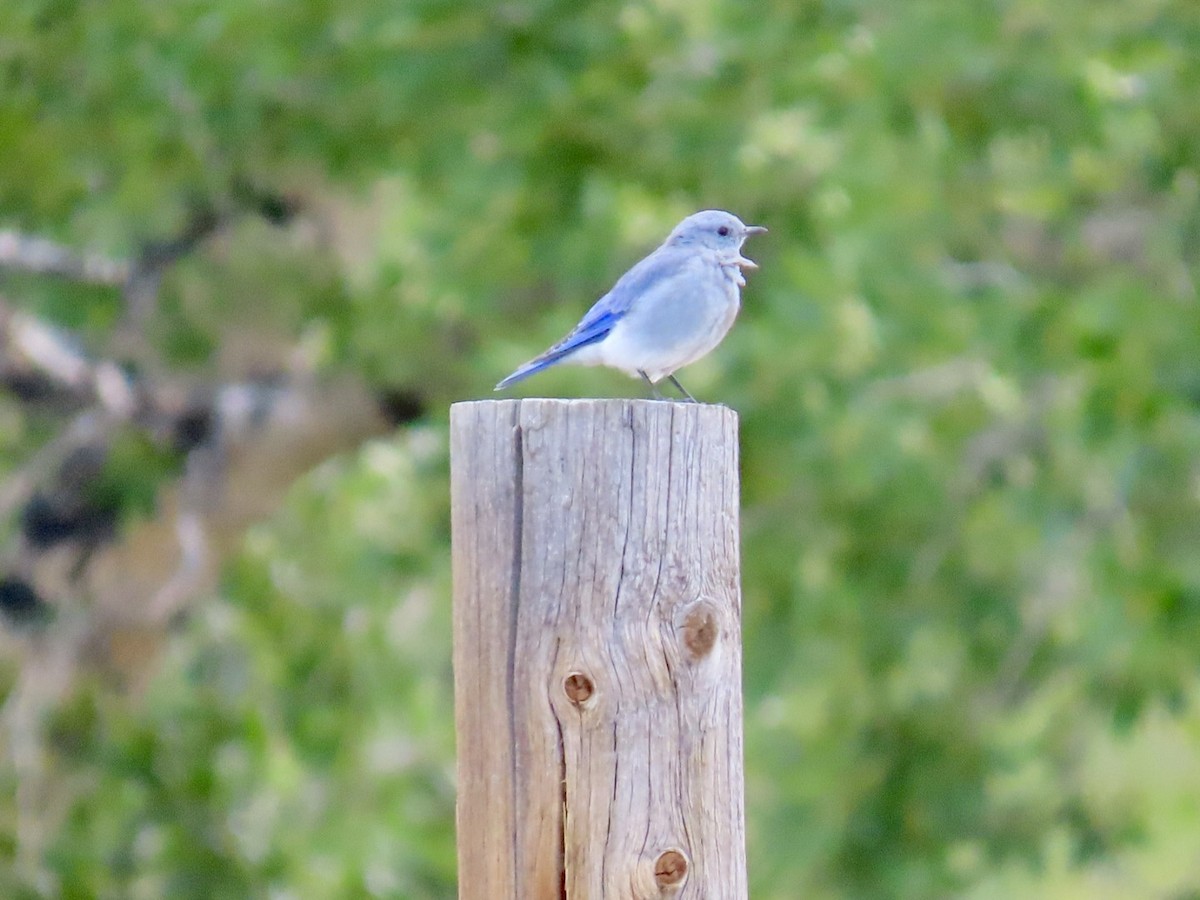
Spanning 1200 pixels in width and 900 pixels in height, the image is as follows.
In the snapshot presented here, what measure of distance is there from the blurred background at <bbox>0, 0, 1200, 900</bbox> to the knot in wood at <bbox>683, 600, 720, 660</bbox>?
3.97m

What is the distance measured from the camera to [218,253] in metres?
8.81

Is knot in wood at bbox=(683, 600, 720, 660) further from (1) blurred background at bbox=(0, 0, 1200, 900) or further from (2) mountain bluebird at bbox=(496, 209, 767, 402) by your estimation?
(1) blurred background at bbox=(0, 0, 1200, 900)

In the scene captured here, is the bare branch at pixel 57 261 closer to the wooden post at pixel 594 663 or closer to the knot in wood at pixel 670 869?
the wooden post at pixel 594 663

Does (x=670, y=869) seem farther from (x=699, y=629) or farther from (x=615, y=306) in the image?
(x=615, y=306)

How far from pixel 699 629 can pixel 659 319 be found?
5.14 ft

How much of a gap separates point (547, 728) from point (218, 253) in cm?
684

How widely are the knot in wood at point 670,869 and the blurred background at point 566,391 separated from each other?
406cm

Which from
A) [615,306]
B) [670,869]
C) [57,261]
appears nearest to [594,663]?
[670,869]

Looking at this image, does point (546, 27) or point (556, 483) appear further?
point (546, 27)

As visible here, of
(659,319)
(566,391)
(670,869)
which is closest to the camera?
(670,869)

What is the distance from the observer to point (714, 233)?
430cm

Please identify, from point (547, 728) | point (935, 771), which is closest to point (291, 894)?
point (935, 771)

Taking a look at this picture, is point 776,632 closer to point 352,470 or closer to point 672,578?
point 352,470

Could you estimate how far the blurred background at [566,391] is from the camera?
6.37 metres
